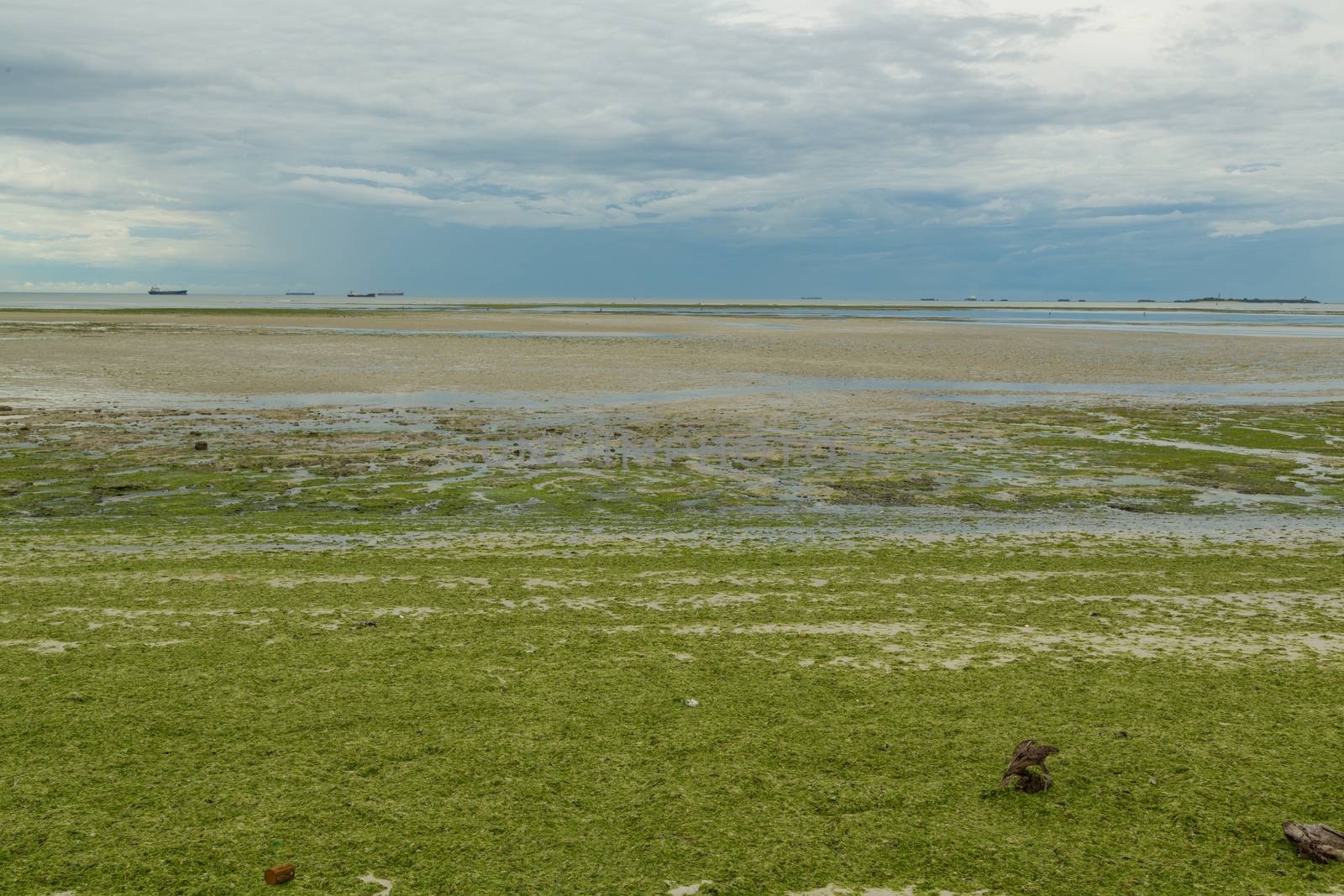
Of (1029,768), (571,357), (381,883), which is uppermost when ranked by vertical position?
(571,357)

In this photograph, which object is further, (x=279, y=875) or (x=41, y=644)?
(x=41, y=644)

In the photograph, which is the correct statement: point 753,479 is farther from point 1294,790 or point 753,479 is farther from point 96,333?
point 96,333

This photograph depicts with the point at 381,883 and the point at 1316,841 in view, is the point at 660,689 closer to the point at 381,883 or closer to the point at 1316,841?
the point at 381,883

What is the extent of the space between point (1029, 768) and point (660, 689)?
272 centimetres

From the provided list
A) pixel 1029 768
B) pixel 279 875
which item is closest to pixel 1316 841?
pixel 1029 768

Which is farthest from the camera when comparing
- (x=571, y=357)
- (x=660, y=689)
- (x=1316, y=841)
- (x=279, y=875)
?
(x=571, y=357)

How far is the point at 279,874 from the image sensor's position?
4844 mm

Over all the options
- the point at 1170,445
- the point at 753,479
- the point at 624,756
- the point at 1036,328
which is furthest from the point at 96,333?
the point at 1036,328

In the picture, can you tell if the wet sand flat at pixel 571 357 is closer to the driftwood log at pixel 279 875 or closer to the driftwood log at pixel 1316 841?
the driftwood log at pixel 279 875

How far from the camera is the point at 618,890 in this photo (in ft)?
15.8

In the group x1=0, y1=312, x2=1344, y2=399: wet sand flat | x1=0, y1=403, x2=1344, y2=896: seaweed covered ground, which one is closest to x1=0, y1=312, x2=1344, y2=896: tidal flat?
x1=0, y1=403, x2=1344, y2=896: seaweed covered ground

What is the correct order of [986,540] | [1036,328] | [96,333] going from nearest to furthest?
[986,540], [96,333], [1036,328]

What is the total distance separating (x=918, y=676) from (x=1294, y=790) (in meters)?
2.56

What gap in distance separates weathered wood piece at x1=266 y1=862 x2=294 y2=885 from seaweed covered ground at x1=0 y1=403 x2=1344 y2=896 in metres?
0.07
